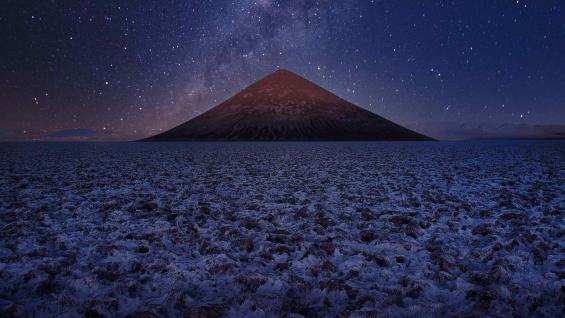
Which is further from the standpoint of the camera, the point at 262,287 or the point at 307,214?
the point at 307,214

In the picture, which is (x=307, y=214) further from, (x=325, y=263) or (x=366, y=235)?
(x=325, y=263)

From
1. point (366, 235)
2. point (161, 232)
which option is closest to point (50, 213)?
point (161, 232)

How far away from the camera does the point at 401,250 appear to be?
5844mm

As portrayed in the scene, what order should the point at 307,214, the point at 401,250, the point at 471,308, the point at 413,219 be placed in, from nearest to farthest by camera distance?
the point at 471,308 < the point at 401,250 < the point at 413,219 < the point at 307,214

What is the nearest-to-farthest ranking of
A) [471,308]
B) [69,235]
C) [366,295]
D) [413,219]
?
[471,308], [366,295], [69,235], [413,219]

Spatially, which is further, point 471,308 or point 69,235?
point 69,235

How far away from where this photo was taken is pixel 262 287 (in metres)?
4.46

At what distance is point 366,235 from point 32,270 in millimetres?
5870

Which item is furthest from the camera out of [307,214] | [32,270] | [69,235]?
[307,214]

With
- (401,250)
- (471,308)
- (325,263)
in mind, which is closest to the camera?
(471,308)

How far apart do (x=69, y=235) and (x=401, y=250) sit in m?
6.69

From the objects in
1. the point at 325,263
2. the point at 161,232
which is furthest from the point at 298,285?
the point at 161,232

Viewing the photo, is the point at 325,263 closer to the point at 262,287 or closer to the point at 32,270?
the point at 262,287

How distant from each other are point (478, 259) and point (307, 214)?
4012 millimetres
